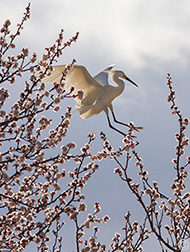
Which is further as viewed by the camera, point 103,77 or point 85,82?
point 103,77

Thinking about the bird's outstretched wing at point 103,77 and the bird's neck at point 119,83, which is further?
the bird's outstretched wing at point 103,77

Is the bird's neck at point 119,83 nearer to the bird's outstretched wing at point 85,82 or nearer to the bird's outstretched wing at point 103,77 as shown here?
the bird's outstretched wing at point 103,77

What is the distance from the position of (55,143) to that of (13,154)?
17.8 inches

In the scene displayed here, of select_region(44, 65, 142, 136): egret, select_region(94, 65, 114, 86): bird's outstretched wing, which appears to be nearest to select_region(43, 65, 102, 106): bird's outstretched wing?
select_region(44, 65, 142, 136): egret

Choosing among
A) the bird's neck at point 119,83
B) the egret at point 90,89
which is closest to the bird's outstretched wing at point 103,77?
the egret at point 90,89

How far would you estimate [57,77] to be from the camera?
5.25m

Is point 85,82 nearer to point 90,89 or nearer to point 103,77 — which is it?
point 90,89

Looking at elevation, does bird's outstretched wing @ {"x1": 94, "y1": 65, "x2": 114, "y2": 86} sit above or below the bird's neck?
above

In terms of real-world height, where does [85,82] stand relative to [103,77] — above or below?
below

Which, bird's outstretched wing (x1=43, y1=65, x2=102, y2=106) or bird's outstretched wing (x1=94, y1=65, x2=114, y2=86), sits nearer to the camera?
bird's outstretched wing (x1=43, y1=65, x2=102, y2=106)

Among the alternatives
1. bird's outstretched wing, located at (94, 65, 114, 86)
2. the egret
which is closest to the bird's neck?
the egret

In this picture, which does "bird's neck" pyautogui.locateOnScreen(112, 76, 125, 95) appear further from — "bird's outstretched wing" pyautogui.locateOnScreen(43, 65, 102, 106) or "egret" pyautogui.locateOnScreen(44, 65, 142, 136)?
"bird's outstretched wing" pyautogui.locateOnScreen(43, 65, 102, 106)

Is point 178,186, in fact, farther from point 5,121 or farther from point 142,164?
point 5,121

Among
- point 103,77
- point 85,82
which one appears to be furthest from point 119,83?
point 85,82
